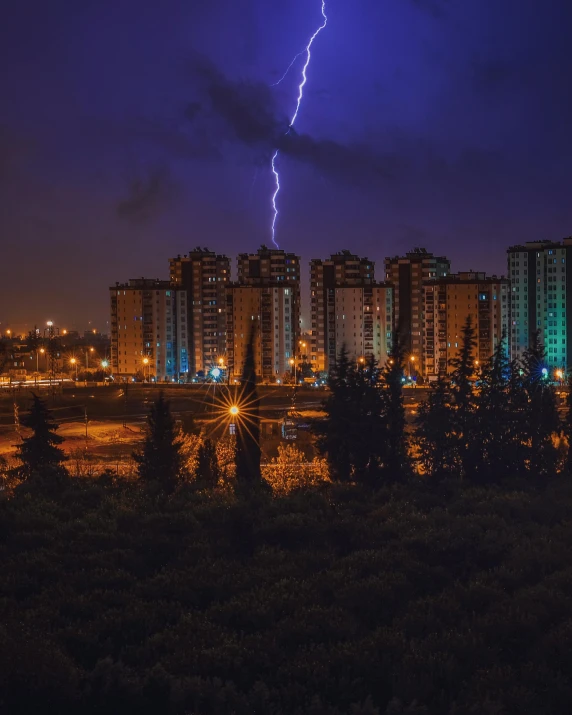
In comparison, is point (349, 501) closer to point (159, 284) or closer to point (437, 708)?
point (437, 708)

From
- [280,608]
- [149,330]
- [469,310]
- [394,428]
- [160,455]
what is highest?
[469,310]

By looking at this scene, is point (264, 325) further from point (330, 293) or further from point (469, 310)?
point (469, 310)

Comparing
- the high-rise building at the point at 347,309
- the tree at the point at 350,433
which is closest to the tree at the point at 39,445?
the tree at the point at 350,433

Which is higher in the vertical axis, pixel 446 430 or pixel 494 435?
pixel 446 430

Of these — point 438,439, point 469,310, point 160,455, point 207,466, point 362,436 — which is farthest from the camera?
point 469,310

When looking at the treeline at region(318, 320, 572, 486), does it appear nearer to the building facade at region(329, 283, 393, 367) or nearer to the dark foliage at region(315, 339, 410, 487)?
the dark foliage at region(315, 339, 410, 487)

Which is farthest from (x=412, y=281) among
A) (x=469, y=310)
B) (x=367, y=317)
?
(x=469, y=310)

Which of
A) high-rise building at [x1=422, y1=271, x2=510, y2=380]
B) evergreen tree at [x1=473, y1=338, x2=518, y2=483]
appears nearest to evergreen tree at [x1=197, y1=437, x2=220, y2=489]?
evergreen tree at [x1=473, y1=338, x2=518, y2=483]
